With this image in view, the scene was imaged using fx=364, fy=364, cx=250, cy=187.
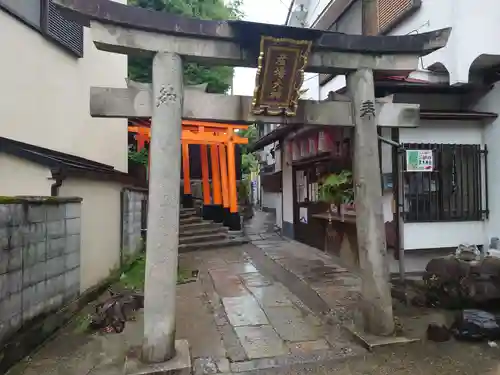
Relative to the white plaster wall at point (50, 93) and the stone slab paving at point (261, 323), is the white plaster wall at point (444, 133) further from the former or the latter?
the white plaster wall at point (50, 93)

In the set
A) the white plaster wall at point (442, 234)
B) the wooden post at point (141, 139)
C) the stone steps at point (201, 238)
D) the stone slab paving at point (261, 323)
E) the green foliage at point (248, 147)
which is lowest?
the stone slab paving at point (261, 323)

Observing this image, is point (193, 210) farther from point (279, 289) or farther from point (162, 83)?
point (162, 83)

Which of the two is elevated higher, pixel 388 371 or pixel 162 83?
pixel 162 83

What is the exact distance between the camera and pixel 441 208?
8250 millimetres

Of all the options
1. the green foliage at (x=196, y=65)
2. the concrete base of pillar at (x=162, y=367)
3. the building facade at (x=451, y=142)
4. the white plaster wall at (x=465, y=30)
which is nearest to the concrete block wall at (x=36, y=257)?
the concrete base of pillar at (x=162, y=367)

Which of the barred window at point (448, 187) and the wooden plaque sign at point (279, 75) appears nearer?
the wooden plaque sign at point (279, 75)

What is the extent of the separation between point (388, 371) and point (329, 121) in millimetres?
3480

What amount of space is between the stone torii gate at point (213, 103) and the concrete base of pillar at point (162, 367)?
0.30 feet

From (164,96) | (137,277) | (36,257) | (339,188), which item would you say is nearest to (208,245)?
(137,277)

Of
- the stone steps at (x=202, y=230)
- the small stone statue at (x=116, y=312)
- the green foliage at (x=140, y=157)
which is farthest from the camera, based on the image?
the green foliage at (x=140, y=157)

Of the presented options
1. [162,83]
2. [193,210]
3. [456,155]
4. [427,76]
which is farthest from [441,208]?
[193,210]

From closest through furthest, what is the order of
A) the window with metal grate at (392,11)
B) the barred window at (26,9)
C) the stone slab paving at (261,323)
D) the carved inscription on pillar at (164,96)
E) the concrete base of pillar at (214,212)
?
the carved inscription on pillar at (164,96) → the stone slab paving at (261,323) → the barred window at (26,9) → the window with metal grate at (392,11) → the concrete base of pillar at (214,212)

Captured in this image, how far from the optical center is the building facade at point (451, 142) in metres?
7.90

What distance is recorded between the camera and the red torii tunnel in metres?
14.4
